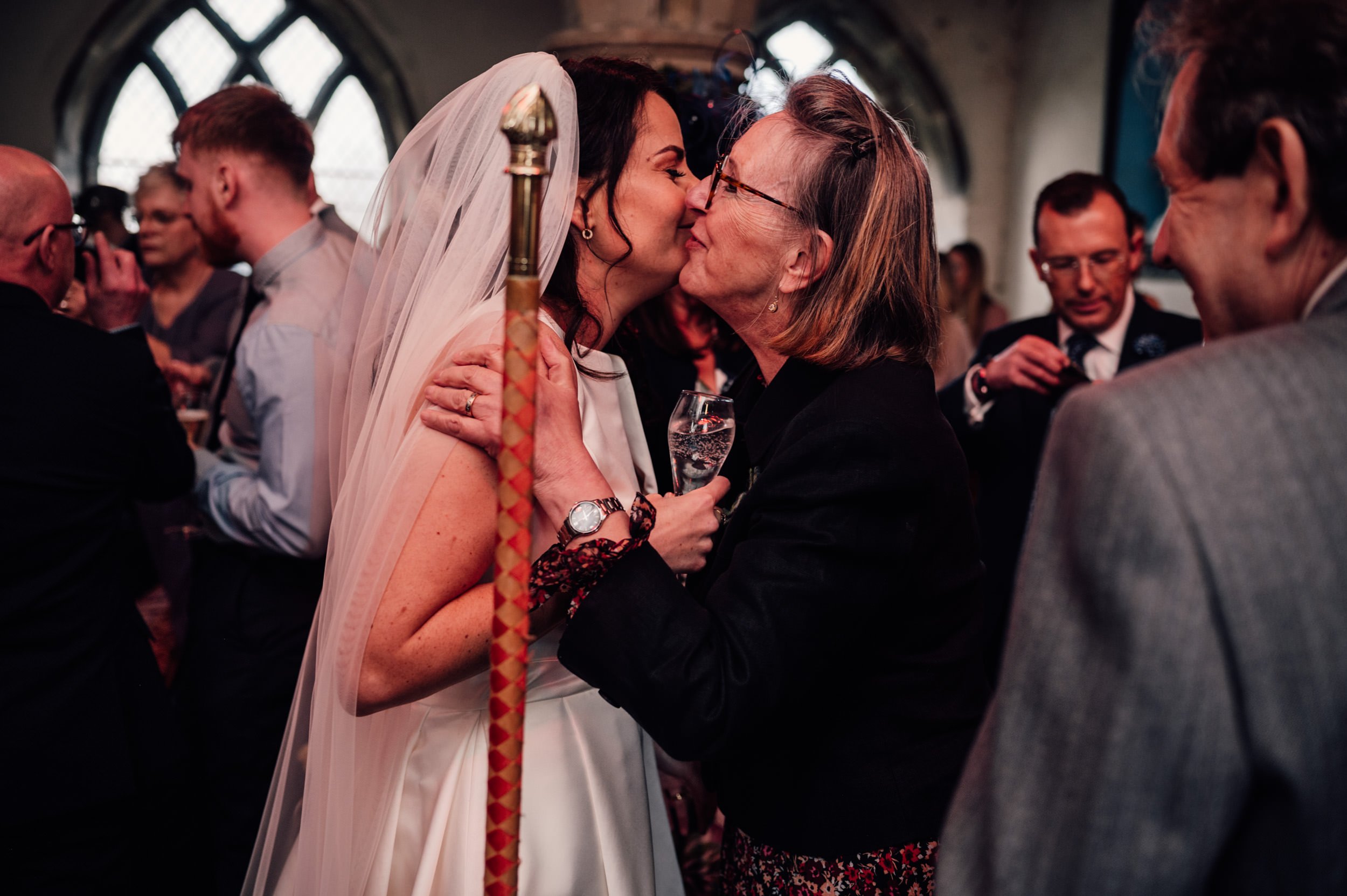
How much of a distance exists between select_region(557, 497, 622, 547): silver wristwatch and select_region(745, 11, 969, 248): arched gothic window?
9185 millimetres

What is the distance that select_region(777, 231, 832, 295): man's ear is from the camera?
1710 mm

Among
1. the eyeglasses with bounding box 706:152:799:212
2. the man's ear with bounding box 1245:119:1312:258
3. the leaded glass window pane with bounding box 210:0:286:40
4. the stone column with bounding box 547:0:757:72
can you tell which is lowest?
the man's ear with bounding box 1245:119:1312:258

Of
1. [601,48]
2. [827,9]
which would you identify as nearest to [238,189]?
[601,48]

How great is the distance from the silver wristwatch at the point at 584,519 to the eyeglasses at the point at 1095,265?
2.56m

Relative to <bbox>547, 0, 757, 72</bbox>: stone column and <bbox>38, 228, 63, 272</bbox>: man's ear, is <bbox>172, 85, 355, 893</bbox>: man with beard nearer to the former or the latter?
<bbox>38, 228, 63, 272</bbox>: man's ear

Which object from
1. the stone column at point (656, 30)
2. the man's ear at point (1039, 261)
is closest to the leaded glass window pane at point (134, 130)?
the stone column at point (656, 30)

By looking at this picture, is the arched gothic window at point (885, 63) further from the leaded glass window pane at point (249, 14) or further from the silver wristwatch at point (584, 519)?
the silver wristwatch at point (584, 519)

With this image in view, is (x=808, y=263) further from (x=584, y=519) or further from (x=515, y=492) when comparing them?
(x=515, y=492)

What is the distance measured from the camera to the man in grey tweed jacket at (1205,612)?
0.76 m

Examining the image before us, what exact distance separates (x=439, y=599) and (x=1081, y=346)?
270cm

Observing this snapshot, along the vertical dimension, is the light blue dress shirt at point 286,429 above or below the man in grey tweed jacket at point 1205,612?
above

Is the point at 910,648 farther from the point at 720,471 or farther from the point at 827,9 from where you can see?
the point at 827,9

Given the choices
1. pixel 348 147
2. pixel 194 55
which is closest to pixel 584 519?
pixel 348 147

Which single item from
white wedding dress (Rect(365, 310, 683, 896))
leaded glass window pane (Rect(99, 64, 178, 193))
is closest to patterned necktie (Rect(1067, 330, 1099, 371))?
white wedding dress (Rect(365, 310, 683, 896))
